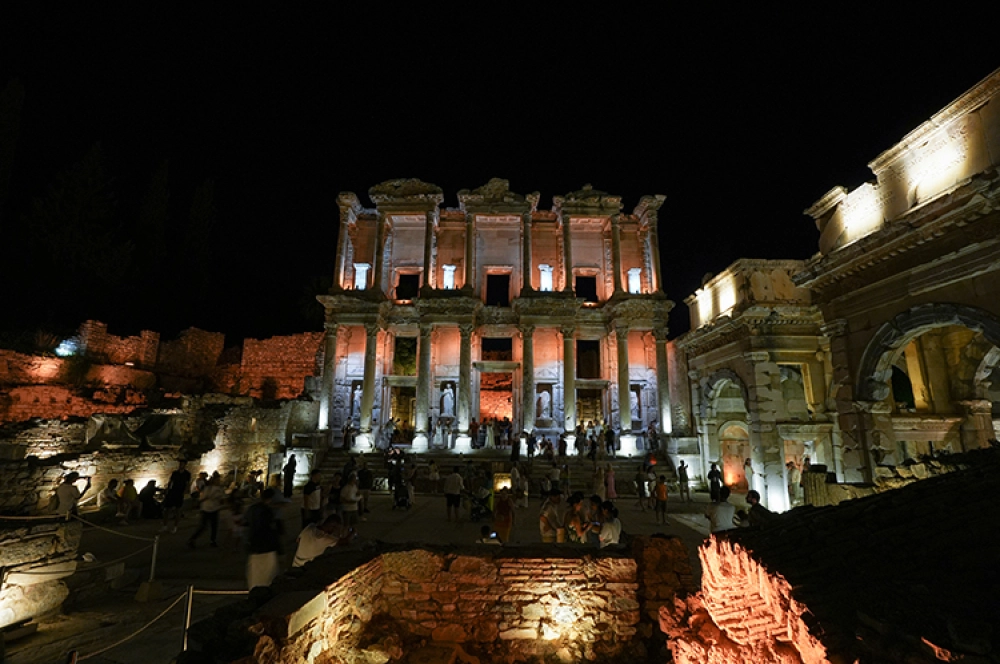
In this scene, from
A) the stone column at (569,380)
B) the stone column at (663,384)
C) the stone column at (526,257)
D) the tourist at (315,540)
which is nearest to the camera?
the tourist at (315,540)

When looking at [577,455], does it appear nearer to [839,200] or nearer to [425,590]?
[839,200]

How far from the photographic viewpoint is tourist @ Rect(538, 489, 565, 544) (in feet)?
27.4

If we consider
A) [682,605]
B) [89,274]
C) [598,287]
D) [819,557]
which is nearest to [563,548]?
[682,605]

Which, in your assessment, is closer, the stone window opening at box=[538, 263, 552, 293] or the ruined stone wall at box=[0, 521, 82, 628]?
the ruined stone wall at box=[0, 521, 82, 628]

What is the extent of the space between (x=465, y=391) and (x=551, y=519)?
1451 cm

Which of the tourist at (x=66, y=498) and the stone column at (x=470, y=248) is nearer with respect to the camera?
the tourist at (x=66, y=498)

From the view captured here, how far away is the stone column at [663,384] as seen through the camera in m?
22.3

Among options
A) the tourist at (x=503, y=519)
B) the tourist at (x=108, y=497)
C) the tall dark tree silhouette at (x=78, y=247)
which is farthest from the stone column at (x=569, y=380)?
the tall dark tree silhouette at (x=78, y=247)

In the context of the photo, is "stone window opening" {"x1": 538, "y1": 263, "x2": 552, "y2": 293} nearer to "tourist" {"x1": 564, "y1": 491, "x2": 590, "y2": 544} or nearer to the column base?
the column base

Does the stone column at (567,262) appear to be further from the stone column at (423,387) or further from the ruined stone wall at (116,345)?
the ruined stone wall at (116,345)

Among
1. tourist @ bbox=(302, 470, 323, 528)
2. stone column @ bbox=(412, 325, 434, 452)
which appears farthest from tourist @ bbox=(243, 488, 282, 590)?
stone column @ bbox=(412, 325, 434, 452)

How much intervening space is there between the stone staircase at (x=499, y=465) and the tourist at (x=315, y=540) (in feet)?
31.1

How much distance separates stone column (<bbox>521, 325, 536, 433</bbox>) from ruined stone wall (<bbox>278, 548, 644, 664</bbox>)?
15.7 meters

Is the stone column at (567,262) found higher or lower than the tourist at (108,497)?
higher
